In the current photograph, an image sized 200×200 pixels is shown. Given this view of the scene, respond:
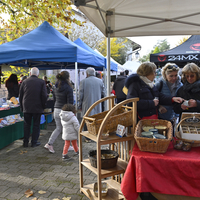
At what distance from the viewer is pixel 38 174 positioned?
3422 millimetres

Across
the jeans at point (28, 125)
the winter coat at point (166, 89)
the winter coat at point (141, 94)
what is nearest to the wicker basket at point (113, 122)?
the winter coat at point (141, 94)

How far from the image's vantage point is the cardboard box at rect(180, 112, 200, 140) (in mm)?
2061

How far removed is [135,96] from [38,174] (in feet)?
6.92

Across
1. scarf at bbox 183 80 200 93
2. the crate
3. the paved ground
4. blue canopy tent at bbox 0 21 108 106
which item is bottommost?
the paved ground

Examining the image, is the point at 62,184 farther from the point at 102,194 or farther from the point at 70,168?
the point at 102,194

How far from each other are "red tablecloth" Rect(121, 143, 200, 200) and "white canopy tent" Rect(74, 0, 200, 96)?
1.47m

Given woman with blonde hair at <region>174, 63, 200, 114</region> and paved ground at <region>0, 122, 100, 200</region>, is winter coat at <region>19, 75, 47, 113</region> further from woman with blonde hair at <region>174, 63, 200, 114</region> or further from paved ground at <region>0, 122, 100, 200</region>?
woman with blonde hair at <region>174, 63, 200, 114</region>

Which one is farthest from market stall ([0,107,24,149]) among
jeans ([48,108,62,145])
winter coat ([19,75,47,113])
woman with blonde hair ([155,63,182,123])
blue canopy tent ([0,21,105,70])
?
woman with blonde hair ([155,63,182,123])

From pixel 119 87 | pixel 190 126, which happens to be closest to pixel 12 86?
pixel 119 87

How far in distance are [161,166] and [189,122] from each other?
28.9 inches

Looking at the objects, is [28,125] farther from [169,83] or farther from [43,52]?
[169,83]

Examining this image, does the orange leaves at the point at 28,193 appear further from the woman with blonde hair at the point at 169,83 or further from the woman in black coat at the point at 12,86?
the woman in black coat at the point at 12,86

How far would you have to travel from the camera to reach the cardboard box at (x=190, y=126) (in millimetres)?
2061

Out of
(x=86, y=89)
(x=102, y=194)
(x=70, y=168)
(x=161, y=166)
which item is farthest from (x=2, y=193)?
(x=86, y=89)
